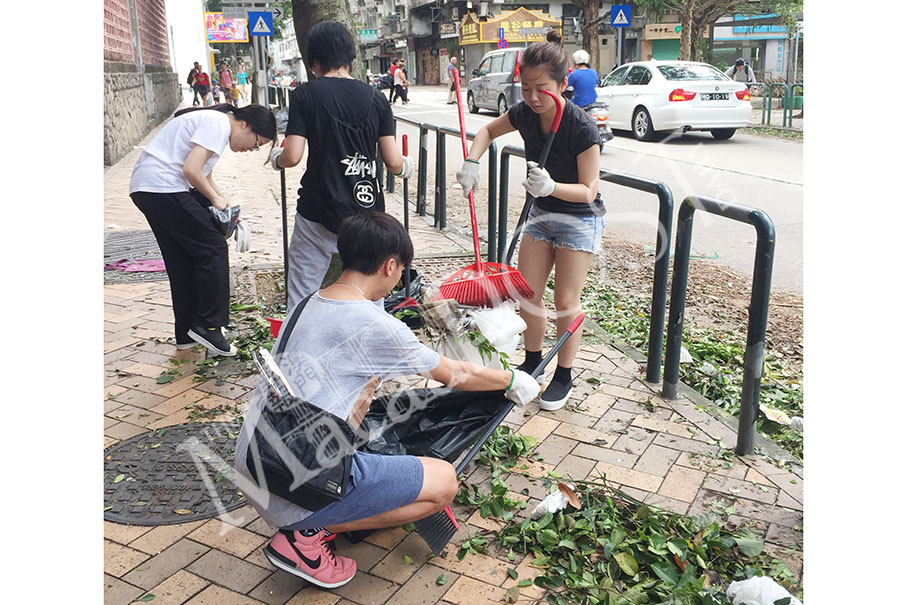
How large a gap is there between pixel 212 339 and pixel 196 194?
78 cm

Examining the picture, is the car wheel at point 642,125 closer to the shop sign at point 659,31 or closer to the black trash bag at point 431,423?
the black trash bag at point 431,423

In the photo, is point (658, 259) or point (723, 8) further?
point (723, 8)

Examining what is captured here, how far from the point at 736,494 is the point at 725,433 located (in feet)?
1.75

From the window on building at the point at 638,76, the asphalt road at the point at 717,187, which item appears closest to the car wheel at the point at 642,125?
the asphalt road at the point at 717,187

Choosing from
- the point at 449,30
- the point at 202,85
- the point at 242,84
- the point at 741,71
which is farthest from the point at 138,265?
the point at 449,30

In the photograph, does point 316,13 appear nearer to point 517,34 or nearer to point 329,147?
point 329,147

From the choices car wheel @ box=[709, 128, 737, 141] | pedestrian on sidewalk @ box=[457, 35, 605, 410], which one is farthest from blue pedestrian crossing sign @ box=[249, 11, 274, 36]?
pedestrian on sidewalk @ box=[457, 35, 605, 410]

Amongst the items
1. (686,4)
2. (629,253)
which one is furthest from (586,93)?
(686,4)

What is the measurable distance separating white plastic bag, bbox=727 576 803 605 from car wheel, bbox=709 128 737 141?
12.9m

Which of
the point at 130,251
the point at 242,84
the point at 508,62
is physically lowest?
the point at 130,251

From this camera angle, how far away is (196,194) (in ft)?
13.2

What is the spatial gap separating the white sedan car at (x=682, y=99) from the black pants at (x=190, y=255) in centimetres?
1045

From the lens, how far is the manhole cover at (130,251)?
5.98 metres

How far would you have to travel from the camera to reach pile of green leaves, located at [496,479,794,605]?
7.62ft
